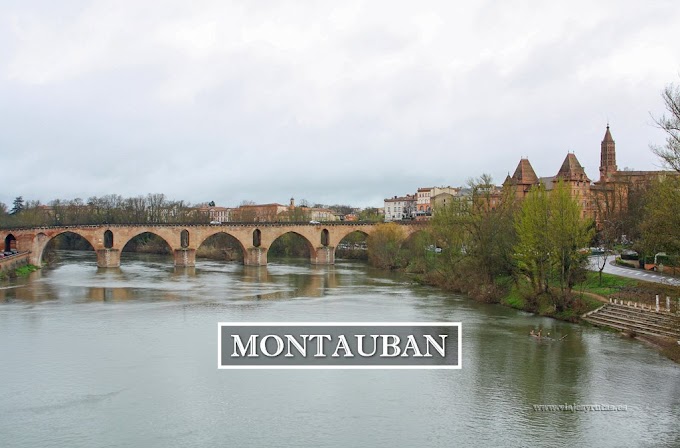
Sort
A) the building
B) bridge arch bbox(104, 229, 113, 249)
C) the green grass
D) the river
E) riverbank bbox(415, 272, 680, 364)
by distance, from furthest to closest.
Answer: the building < bridge arch bbox(104, 229, 113, 249) < the green grass < riverbank bbox(415, 272, 680, 364) < the river

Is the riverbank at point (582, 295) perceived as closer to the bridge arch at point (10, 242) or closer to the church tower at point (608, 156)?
the bridge arch at point (10, 242)

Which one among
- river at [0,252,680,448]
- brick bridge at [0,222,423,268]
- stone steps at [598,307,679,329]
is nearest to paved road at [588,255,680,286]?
stone steps at [598,307,679,329]

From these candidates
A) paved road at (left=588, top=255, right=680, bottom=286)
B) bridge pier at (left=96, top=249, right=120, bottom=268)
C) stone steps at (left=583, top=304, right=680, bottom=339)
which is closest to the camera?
stone steps at (left=583, top=304, right=680, bottom=339)

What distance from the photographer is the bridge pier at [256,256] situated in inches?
2108

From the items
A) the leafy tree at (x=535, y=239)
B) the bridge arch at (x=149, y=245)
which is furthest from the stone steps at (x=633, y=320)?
the bridge arch at (x=149, y=245)

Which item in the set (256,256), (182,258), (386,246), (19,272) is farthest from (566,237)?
(19,272)

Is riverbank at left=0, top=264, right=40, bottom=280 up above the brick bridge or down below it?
below

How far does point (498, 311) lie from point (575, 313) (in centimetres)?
359

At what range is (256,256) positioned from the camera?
5369cm

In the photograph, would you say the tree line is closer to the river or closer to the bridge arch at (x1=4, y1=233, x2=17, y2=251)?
the bridge arch at (x1=4, y1=233, x2=17, y2=251)

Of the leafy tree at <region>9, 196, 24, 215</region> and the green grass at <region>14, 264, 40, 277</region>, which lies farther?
the leafy tree at <region>9, 196, 24, 215</region>

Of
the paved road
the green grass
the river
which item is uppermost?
the paved road

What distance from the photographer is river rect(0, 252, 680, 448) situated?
1238 cm

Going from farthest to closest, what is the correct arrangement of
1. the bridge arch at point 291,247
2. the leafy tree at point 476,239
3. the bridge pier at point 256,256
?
1. the bridge arch at point 291,247
2. the bridge pier at point 256,256
3. the leafy tree at point 476,239
